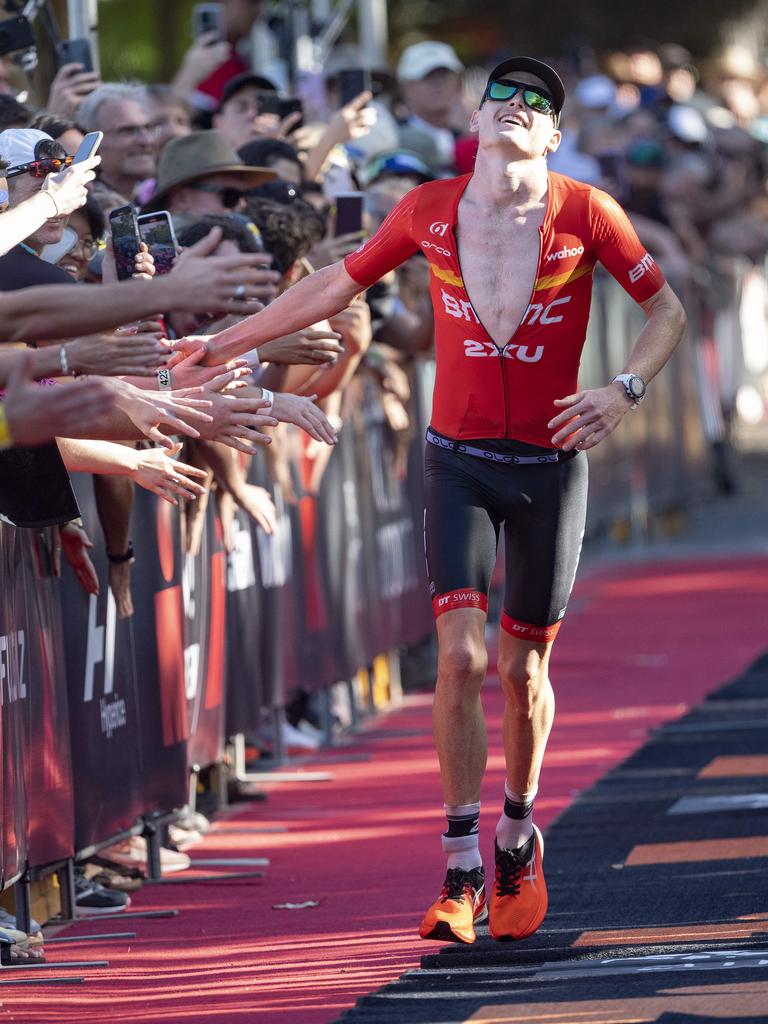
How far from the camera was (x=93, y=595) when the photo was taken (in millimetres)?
7340

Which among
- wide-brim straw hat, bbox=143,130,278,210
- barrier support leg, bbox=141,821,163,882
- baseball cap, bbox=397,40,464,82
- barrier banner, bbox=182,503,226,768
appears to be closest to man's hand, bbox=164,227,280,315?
barrier support leg, bbox=141,821,163,882

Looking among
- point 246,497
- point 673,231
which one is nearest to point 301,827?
point 246,497

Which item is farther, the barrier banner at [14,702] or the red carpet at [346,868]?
the barrier banner at [14,702]

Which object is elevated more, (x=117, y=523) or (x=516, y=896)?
(x=117, y=523)

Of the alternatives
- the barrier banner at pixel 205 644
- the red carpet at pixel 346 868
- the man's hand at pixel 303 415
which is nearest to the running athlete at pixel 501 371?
the man's hand at pixel 303 415

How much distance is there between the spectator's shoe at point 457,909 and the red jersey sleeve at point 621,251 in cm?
183

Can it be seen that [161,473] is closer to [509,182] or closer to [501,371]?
[501,371]

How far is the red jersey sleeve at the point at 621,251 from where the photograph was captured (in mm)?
6449

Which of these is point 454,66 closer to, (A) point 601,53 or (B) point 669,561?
(B) point 669,561

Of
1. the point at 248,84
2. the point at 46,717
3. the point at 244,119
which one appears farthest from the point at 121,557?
the point at 248,84

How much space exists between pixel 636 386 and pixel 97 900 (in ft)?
8.87

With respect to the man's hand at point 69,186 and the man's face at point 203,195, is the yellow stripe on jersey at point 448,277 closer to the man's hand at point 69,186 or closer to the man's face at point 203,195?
the man's hand at point 69,186

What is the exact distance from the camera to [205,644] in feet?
28.4

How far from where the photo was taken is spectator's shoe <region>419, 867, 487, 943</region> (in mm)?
6215
